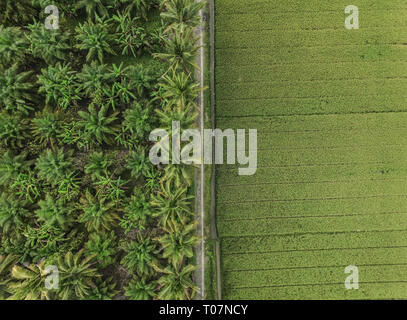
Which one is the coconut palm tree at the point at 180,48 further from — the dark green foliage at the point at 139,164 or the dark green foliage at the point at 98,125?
the dark green foliage at the point at 139,164

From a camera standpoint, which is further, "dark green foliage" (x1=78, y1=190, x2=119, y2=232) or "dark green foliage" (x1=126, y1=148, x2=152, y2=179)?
"dark green foliage" (x1=126, y1=148, x2=152, y2=179)

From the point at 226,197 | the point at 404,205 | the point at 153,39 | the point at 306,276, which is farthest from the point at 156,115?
the point at 404,205

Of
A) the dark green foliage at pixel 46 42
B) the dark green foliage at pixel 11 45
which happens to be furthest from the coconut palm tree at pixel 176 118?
the dark green foliage at pixel 11 45

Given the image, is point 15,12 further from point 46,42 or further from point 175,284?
point 175,284

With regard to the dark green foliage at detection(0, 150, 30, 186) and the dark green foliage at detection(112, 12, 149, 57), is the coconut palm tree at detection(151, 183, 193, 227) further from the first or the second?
the dark green foliage at detection(112, 12, 149, 57)

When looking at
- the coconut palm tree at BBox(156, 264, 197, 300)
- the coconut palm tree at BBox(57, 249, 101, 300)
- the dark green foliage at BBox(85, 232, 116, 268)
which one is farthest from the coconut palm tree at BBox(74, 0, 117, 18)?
the coconut palm tree at BBox(156, 264, 197, 300)

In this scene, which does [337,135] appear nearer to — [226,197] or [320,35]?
[320,35]
